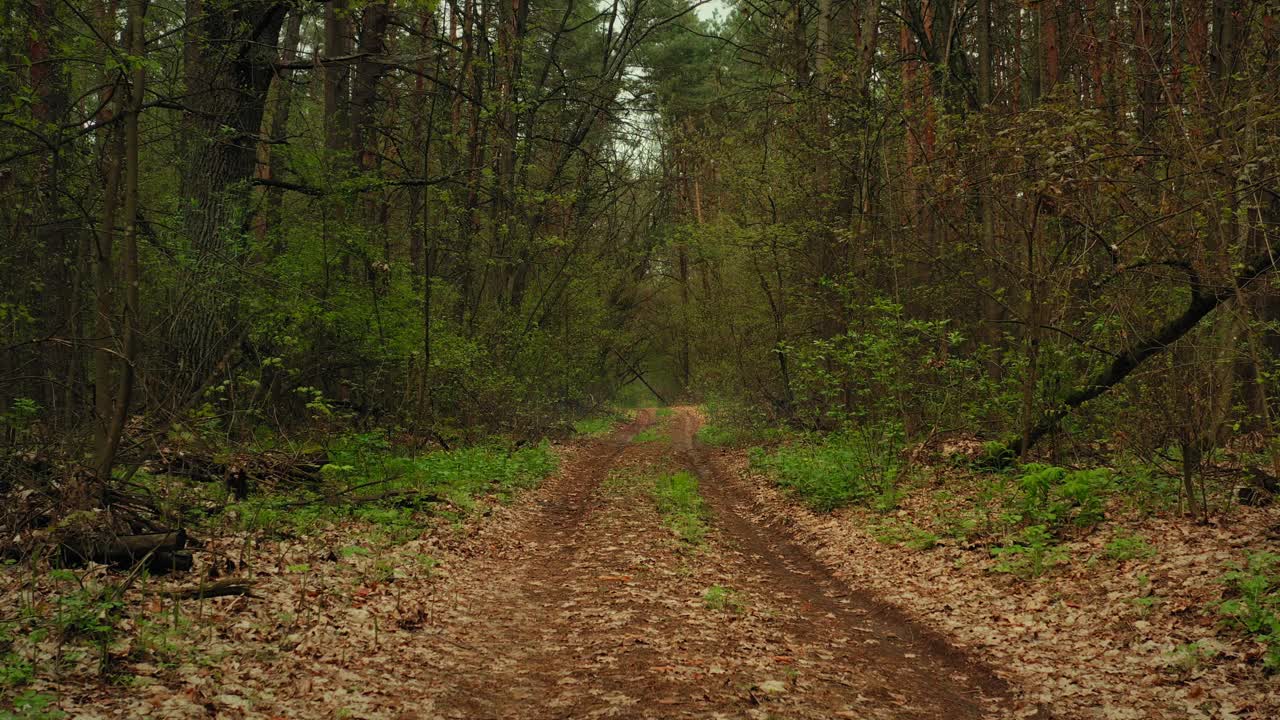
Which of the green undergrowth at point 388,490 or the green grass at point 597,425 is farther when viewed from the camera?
the green grass at point 597,425

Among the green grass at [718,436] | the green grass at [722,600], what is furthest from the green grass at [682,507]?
the green grass at [718,436]

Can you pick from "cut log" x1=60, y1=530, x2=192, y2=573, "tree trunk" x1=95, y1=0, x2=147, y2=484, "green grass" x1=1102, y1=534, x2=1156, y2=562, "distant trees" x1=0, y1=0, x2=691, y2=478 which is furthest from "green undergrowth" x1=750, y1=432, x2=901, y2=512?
"tree trunk" x1=95, y1=0, x2=147, y2=484

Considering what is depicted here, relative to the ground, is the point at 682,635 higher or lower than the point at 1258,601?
lower

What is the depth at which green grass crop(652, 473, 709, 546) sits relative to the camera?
9.78m

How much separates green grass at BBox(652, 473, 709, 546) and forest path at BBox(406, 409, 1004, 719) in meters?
0.19

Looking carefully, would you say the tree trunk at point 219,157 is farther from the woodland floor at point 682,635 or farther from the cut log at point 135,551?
the cut log at point 135,551

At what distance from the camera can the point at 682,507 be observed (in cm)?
1140

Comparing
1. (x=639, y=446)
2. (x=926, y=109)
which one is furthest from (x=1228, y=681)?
(x=639, y=446)

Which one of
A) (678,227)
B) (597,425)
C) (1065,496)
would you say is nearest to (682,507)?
(1065,496)

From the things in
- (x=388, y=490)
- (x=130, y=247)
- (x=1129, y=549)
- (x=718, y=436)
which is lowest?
(x=718, y=436)

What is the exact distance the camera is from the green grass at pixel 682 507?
9781 mm

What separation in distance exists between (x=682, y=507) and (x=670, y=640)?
5.59 metres

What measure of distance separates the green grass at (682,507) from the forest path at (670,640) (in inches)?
7.3

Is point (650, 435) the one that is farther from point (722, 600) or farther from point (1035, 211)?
point (722, 600)
